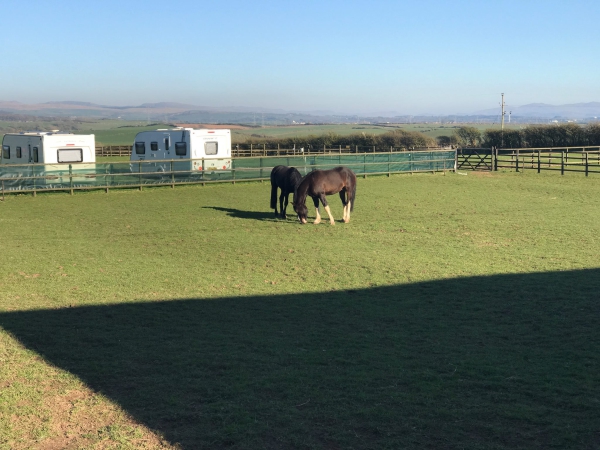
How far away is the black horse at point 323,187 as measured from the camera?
13.4 m

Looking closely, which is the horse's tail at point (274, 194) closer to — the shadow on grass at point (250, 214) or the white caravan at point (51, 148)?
the shadow on grass at point (250, 214)

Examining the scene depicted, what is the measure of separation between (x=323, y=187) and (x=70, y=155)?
1293 centimetres

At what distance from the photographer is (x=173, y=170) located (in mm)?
22547

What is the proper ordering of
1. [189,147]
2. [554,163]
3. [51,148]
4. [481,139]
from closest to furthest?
[51,148] → [189,147] → [554,163] → [481,139]

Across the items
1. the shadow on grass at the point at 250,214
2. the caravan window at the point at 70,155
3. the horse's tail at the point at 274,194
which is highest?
the caravan window at the point at 70,155

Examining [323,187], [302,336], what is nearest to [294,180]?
[323,187]

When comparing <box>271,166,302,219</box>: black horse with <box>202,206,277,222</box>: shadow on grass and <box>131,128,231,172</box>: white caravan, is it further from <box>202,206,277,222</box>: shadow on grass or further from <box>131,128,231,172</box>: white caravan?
<box>131,128,231,172</box>: white caravan

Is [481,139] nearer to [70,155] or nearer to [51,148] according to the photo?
[70,155]

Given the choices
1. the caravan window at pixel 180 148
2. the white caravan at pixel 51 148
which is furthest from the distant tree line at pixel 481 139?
the white caravan at pixel 51 148

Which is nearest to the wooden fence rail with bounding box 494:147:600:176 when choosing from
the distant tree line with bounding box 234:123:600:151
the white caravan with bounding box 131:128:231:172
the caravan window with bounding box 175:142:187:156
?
the white caravan with bounding box 131:128:231:172

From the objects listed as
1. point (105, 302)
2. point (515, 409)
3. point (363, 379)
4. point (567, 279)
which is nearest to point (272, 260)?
point (105, 302)

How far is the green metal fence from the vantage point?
19.9 m

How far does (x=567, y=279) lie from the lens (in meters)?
8.13

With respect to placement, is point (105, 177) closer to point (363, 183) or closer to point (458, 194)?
point (363, 183)
